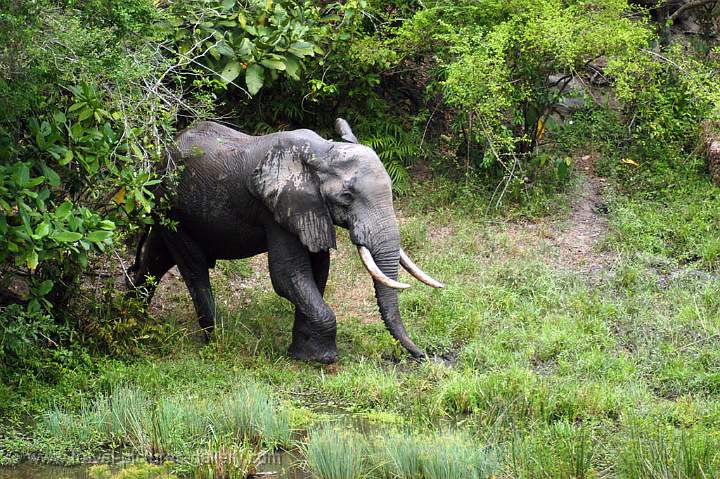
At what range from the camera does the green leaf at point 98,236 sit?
8.75 m

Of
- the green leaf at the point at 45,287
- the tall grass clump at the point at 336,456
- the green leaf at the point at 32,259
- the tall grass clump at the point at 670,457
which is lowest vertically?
the tall grass clump at the point at 336,456

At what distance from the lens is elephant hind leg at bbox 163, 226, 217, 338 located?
36.0 feet

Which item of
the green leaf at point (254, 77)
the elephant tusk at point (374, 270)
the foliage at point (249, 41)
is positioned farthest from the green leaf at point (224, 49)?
the elephant tusk at point (374, 270)

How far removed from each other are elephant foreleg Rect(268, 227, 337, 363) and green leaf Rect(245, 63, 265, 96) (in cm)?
251

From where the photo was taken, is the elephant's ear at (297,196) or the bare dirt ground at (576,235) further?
the bare dirt ground at (576,235)

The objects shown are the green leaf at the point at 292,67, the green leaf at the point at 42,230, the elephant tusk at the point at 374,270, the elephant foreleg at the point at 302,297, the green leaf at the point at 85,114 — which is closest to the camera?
the green leaf at the point at 42,230

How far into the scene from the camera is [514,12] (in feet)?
44.2

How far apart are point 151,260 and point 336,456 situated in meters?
4.55

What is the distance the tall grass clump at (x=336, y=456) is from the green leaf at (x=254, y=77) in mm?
5596

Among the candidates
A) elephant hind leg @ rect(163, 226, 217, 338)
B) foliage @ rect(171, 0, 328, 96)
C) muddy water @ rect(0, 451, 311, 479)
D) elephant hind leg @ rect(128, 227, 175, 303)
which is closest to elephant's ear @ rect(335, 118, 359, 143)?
elephant hind leg @ rect(163, 226, 217, 338)

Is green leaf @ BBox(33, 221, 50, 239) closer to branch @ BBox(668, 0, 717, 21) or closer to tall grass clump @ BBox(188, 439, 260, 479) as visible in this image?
tall grass clump @ BBox(188, 439, 260, 479)

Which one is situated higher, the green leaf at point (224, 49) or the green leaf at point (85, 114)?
the green leaf at point (224, 49)

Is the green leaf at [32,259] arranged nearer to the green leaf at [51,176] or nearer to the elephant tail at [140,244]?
the green leaf at [51,176]

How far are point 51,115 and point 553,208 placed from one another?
6.49 meters
